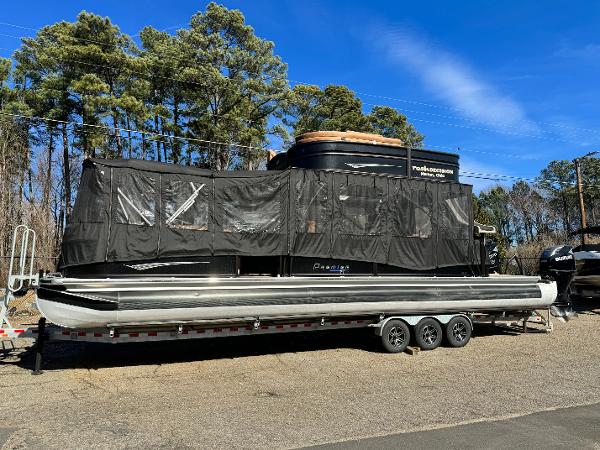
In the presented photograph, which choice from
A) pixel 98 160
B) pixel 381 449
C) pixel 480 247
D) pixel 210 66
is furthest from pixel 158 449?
pixel 210 66

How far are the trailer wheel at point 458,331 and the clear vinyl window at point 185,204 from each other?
5.12 metres

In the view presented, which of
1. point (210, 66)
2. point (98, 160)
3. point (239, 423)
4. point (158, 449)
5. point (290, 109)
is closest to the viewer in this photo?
point (158, 449)

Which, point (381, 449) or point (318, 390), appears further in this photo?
point (318, 390)

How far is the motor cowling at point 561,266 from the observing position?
13.4 m

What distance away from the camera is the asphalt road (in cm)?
465

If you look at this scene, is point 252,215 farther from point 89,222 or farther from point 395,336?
point 395,336

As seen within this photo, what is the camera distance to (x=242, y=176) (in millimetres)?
8141

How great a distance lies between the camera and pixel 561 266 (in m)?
13.4

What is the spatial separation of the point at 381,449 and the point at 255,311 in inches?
136

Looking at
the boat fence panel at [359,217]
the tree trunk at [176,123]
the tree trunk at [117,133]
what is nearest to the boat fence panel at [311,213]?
the boat fence panel at [359,217]

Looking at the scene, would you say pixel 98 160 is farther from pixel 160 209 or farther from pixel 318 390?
pixel 318 390

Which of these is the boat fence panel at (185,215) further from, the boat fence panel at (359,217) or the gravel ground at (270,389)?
the boat fence panel at (359,217)

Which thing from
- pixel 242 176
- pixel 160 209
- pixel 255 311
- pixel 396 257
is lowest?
pixel 255 311

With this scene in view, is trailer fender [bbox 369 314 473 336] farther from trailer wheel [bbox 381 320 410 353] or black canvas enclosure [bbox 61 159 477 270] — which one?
black canvas enclosure [bbox 61 159 477 270]
